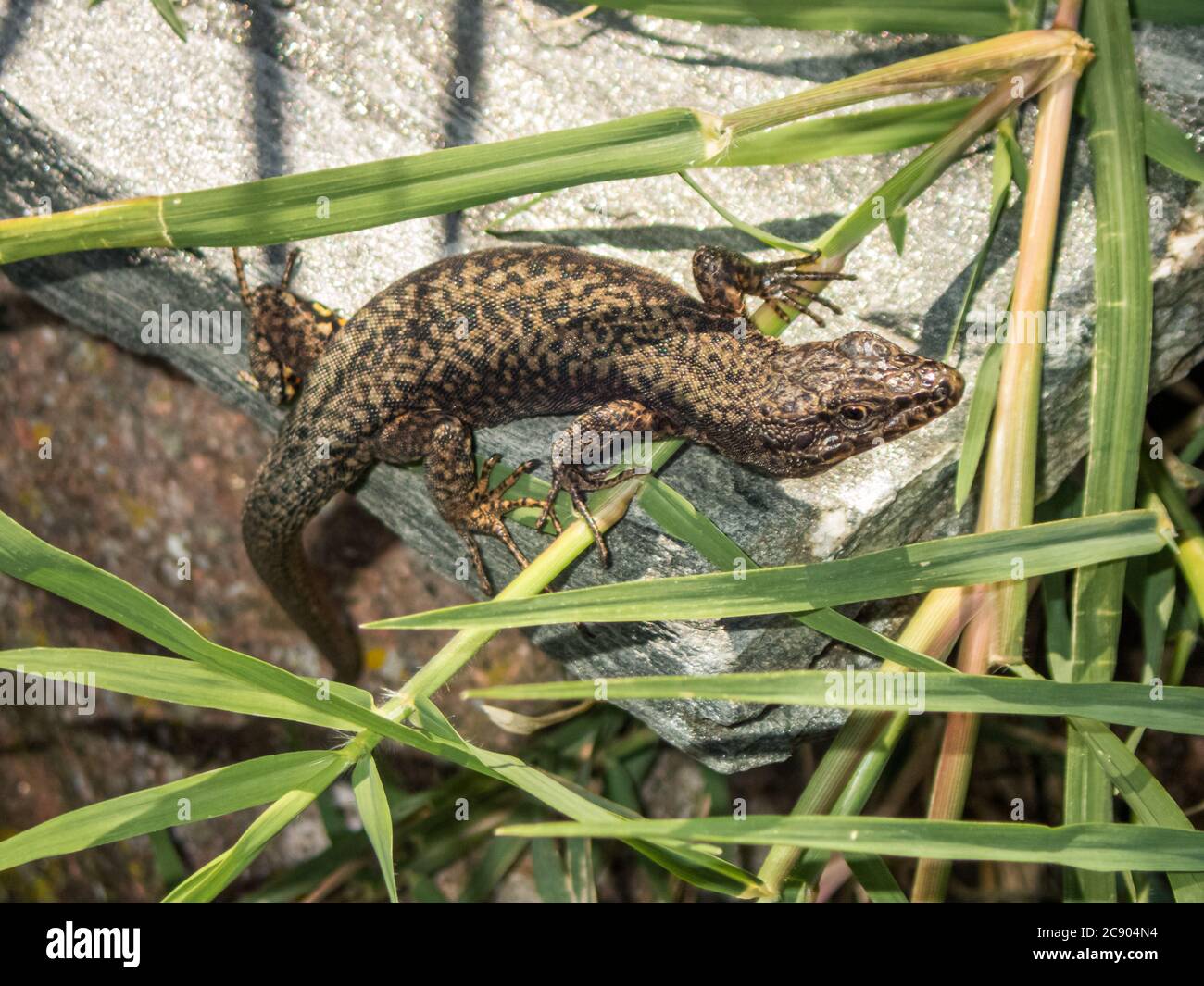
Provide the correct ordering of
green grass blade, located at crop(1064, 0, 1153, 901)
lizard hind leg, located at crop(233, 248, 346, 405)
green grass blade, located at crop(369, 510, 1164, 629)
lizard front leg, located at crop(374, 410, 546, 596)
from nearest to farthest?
green grass blade, located at crop(369, 510, 1164, 629)
green grass blade, located at crop(1064, 0, 1153, 901)
lizard front leg, located at crop(374, 410, 546, 596)
lizard hind leg, located at crop(233, 248, 346, 405)

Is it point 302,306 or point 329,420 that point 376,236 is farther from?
point 329,420

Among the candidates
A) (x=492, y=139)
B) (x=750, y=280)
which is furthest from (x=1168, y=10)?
(x=492, y=139)

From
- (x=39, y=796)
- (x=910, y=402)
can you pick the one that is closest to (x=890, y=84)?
(x=910, y=402)

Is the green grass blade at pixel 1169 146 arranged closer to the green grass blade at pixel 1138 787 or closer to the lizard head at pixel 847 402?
the lizard head at pixel 847 402

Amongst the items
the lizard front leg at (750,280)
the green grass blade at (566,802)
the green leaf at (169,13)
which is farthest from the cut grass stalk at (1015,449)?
the green leaf at (169,13)

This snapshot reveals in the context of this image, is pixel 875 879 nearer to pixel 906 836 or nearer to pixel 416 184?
pixel 906 836
